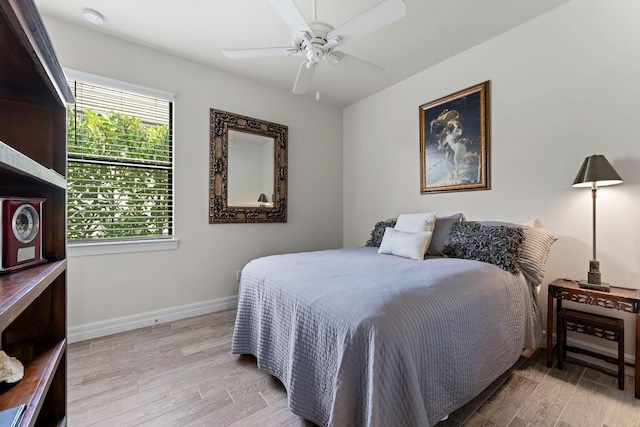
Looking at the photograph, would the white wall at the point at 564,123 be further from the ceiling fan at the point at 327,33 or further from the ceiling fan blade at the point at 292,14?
the ceiling fan blade at the point at 292,14

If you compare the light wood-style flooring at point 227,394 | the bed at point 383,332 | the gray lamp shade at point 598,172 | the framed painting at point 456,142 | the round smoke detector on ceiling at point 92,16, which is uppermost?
the round smoke detector on ceiling at point 92,16

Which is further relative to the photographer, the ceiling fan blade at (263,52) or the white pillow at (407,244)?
the white pillow at (407,244)

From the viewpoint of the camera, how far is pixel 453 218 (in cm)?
257

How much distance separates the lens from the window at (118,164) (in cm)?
237

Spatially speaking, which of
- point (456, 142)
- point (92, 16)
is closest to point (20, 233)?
point (92, 16)

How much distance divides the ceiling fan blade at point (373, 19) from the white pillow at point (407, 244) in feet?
5.23

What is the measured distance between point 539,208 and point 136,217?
3.62 meters

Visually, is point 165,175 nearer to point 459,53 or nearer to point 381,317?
point 381,317

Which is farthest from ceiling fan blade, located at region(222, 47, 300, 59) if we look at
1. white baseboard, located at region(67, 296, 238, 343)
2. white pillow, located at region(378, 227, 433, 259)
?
white baseboard, located at region(67, 296, 238, 343)

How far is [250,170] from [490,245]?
256 cm

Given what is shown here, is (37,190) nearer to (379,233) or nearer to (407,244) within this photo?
(407,244)

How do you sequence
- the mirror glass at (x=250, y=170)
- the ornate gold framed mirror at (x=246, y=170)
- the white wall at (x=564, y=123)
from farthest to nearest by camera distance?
the mirror glass at (x=250, y=170)
the ornate gold framed mirror at (x=246, y=170)
the white wall at (x=564, y=123)

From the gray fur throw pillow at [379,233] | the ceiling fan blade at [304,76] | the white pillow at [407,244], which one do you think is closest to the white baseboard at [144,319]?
the gray fur throw pillow at [379,233]

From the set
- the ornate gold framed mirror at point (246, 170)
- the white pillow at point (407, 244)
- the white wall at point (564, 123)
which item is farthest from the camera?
the ornate gold framed mirror at point (246, 170)
